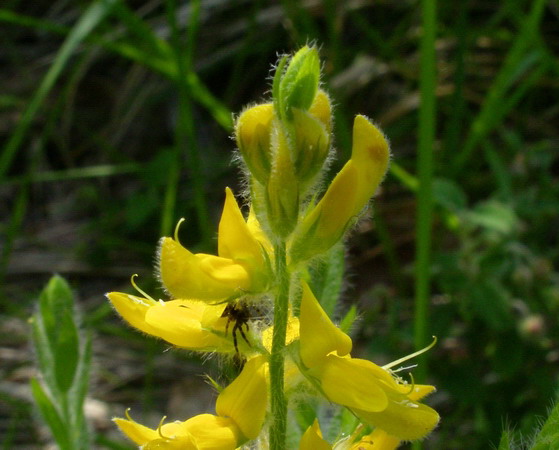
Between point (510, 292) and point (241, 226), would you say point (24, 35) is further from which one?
point (241, 226)

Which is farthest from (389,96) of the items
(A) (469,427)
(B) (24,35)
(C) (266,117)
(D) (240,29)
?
(C) (266,117)

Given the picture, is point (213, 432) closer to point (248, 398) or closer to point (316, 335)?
point (248, 398)

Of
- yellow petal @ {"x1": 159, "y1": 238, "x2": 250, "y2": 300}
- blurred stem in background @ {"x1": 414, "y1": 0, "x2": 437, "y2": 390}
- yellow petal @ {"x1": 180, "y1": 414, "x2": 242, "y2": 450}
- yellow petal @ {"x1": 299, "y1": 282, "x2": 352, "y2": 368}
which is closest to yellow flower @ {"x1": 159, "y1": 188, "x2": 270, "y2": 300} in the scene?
yellow petal @ {"x1": 159, "y1": 238, "x2": 250, "y2": 300}

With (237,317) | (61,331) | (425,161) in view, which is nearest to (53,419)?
(61,331)

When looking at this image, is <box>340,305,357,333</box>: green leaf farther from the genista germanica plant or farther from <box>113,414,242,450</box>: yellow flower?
<box>113,414,242,450</box>: yellow flower

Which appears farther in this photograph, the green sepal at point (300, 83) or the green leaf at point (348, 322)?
the green leaf at point (348, 322)

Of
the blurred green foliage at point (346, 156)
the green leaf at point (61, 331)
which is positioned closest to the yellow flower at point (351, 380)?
the green leaf at point (61, 331)

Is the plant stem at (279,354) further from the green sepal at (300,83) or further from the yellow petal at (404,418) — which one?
the green sepal at (300,83)
